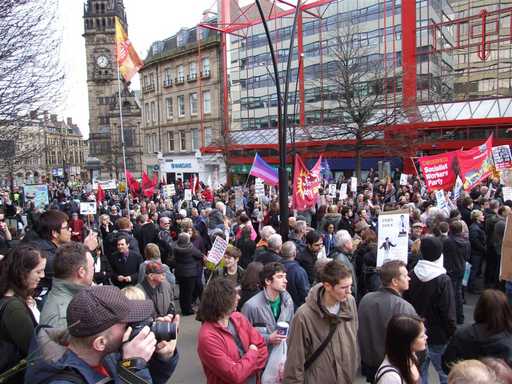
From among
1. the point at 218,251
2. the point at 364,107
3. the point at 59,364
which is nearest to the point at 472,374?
the point at 59,364

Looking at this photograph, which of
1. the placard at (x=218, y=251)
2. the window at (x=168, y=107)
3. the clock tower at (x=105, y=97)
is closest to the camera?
the placard at (x=218, y=251)

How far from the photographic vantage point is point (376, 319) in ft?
12.9

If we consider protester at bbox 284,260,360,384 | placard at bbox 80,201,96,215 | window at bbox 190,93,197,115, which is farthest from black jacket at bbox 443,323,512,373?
window at bbox 190,93,197,115

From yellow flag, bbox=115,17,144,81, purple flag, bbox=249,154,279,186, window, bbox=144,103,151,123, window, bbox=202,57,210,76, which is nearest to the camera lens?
purple flag, bbox=249,154,279,186

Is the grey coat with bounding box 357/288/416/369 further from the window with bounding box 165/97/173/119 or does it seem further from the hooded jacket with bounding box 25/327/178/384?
the window with bounding box 165/97/173/119

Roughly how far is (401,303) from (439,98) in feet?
105

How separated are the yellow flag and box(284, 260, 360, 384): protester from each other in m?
14.8

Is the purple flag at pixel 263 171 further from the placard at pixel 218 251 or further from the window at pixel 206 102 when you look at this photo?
the window at pixel 206 102

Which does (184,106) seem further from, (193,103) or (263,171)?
(263,171)

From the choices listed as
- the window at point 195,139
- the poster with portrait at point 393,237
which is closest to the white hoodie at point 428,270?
the poster with portrait at point 393,237

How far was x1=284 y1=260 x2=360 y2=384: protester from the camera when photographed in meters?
3.44

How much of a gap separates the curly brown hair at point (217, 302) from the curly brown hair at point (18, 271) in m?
1.35

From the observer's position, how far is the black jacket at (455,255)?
23.0 ft

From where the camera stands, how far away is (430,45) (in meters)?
32.5
